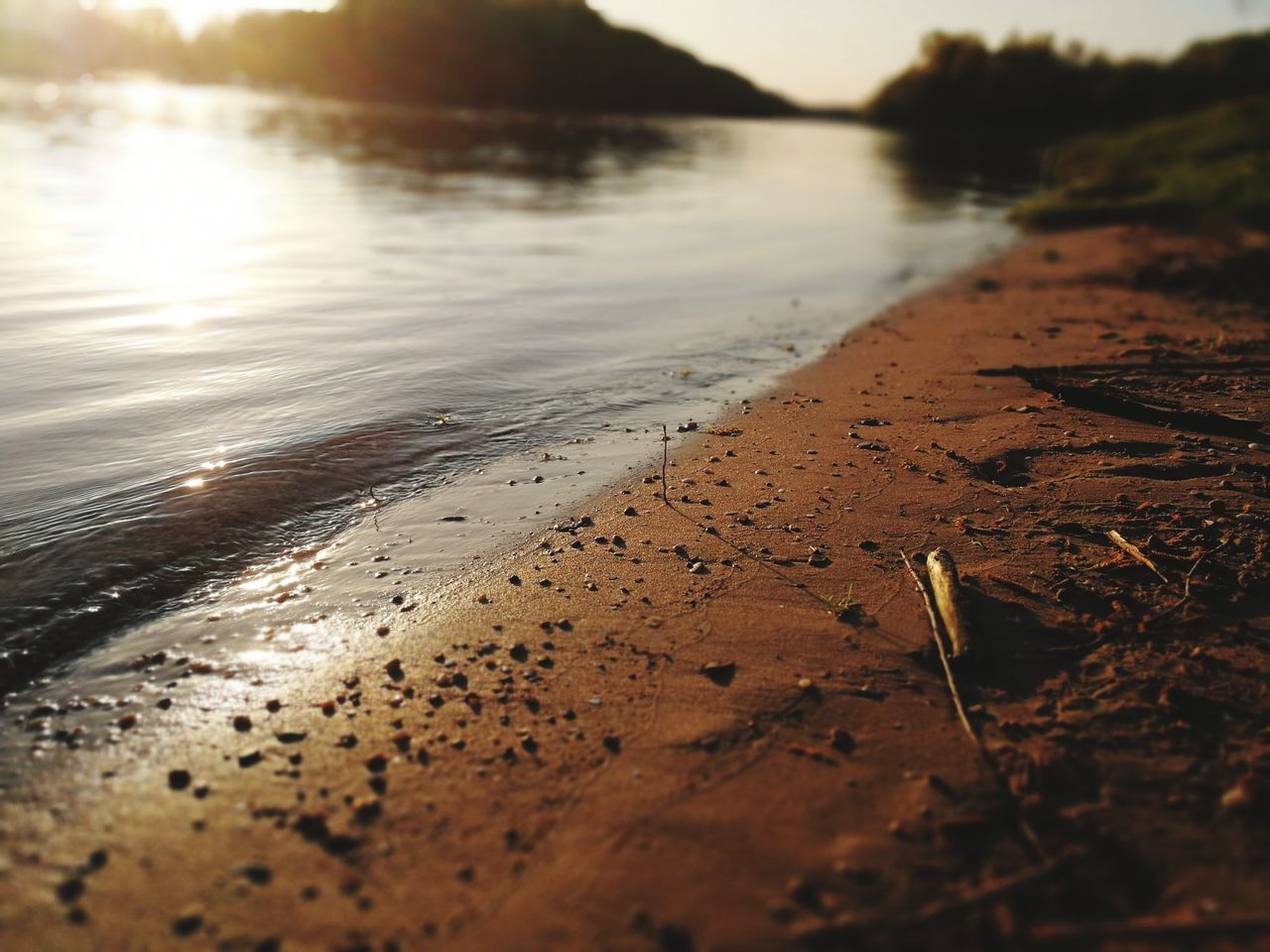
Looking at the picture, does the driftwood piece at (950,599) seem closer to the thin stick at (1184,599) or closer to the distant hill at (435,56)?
the thin stick at (1184,599)

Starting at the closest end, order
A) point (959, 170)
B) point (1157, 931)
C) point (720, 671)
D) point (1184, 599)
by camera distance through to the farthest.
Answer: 1. point (1157, 931)
2. point (720, 671)
3. point (1184, 599)
4. point (959, 170)

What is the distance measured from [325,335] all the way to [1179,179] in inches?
917

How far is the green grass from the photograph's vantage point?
19094 millimetres

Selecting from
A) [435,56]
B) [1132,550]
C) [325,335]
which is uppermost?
[435,56]

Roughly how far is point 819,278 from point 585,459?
10.2m

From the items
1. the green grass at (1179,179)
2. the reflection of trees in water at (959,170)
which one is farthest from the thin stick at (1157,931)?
the reflection of trees in water at (959,170)

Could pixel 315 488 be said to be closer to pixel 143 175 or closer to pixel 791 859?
pixel 791 859

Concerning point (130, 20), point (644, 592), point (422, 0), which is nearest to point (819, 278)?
point (644, 592)

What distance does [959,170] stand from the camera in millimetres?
47688

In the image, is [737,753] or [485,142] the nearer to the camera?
[737,753]

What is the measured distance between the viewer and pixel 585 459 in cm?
693

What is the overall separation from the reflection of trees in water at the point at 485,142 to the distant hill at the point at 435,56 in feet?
103

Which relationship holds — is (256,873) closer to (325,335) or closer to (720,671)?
(720,671)

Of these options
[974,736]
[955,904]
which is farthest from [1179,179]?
[955,904]
